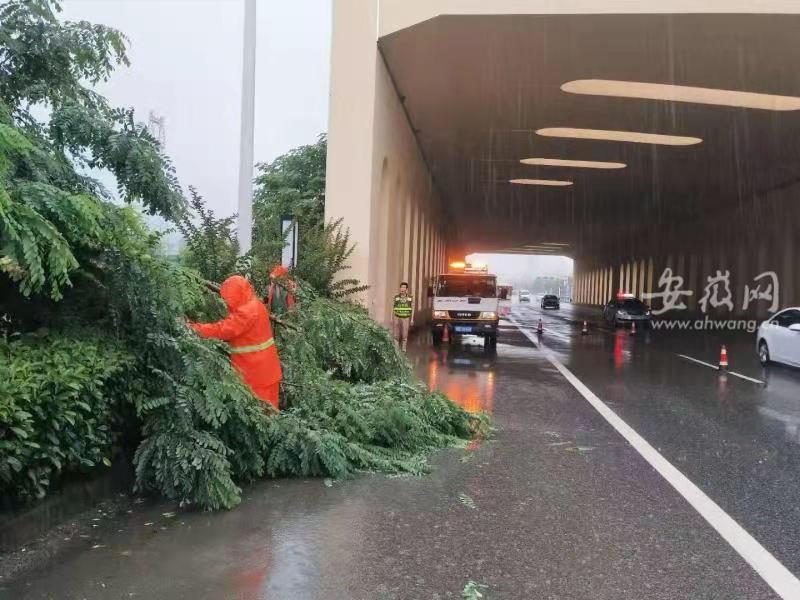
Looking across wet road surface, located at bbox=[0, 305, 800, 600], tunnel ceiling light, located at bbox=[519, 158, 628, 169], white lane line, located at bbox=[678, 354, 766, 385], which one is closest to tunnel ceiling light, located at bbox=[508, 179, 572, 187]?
tunnel ceiling light, located at bbox=[519, 158, 628, 169]

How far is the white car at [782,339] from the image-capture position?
15492 millimetres

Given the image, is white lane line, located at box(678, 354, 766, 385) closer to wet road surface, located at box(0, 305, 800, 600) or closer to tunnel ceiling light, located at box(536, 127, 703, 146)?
wet road surface, located at box(0, 305, 800, 600)

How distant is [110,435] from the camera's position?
5.05 metres

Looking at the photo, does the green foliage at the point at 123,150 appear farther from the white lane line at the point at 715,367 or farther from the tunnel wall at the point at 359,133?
the white lane line at the point at 715,367

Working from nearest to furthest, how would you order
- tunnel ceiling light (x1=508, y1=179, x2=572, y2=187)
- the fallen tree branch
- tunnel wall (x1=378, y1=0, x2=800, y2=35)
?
1. the fallen tree branch
2. tunnel wall (x1=378, y1=0, x2=800, y2=35)
3. tunnel ceiling light (x1=508, y1=179, x2=572, y2=187)

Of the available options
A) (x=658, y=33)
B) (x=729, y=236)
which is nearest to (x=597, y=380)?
(x=658, y=33)

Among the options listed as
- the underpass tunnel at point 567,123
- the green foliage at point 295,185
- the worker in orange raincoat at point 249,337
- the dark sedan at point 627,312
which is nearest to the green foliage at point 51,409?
the worker in orange raincoat at point 249,337

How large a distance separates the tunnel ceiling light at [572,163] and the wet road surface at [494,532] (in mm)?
23069

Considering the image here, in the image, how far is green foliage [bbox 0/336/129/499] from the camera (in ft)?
13.4

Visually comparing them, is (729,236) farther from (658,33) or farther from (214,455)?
(214,455)

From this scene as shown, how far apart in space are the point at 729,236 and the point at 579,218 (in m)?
11.9

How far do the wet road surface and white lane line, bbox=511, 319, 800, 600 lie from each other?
0.07 metres

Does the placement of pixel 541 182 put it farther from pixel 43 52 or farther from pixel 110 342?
pixel 110 342

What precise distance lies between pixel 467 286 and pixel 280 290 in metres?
12.8
